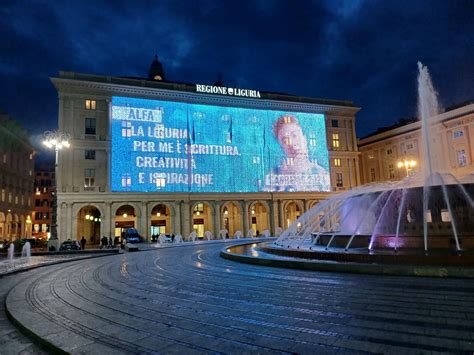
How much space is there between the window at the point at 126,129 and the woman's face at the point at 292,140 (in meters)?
21.8

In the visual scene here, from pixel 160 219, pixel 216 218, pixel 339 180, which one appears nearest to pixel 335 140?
pixel 339 180

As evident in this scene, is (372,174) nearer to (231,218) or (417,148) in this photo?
(417,148)

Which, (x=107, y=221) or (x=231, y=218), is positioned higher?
(x=107, y=221)

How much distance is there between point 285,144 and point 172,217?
20283mm

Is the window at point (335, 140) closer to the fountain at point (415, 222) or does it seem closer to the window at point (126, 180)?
the window at point (126, 180)

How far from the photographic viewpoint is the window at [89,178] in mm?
42344

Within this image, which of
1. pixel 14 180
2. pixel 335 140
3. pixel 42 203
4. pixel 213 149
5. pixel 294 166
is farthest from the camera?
pixel 42 203

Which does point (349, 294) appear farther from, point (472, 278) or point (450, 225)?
point (450, 225)

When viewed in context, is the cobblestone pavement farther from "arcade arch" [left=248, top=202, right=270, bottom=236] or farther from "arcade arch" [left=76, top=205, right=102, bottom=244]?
"arcade arch" [left=248, top=202, right=270, bottom=236]

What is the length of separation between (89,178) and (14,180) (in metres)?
25.3

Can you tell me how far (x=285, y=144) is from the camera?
51.5m

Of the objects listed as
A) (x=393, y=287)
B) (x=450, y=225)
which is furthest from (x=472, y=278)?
(x=450, y=225)

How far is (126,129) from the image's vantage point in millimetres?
42969

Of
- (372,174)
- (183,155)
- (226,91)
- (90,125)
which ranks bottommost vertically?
(372,174)
